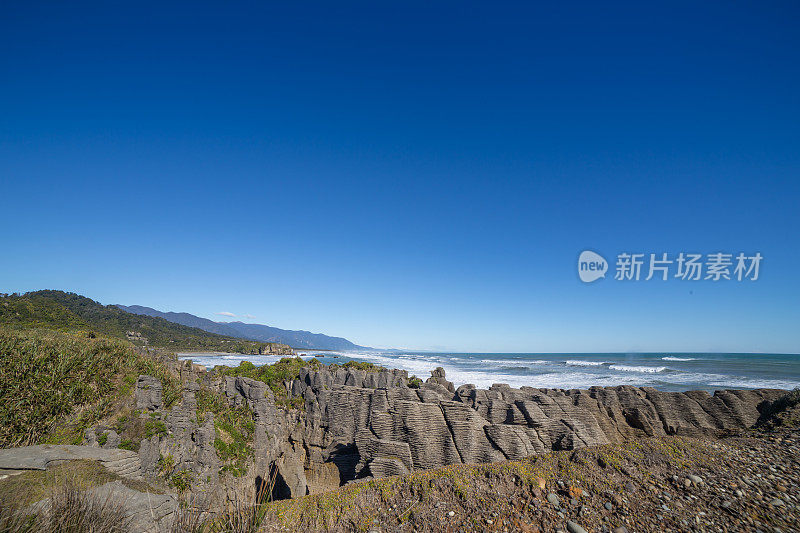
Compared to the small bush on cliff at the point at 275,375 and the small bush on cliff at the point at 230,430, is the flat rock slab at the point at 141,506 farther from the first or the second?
the small bush on cliff at the point at 275,375

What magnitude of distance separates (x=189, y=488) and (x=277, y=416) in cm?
389

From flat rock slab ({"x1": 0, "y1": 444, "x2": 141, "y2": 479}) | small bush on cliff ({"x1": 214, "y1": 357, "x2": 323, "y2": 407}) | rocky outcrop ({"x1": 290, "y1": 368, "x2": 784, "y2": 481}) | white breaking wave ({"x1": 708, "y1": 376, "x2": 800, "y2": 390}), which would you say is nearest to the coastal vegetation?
small bush on cliff ({"x1": 214, "y1": 357, "x2": 323, "y2": 407})

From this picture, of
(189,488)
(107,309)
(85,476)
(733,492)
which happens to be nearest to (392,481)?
(85,476)

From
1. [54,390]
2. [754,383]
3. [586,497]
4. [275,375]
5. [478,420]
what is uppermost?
[478,420]

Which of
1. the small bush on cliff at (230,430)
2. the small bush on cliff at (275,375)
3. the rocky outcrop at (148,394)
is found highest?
the rocky outcrop at (148,394)

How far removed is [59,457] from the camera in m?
4.55

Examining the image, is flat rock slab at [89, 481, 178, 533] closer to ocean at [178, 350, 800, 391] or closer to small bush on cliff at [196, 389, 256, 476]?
small bush on cliff at [196, 389, 256, 476]

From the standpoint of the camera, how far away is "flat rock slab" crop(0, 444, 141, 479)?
4250mm

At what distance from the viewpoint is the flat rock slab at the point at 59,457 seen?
425 cm

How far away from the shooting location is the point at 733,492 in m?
4.46

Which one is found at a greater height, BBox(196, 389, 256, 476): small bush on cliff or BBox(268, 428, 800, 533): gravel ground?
BBox(268, 428, 800, 533): gravel ground

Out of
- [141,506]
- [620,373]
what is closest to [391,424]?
[141,506]

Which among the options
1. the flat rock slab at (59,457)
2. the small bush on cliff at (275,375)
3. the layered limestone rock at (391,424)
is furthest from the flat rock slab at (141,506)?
the small bush on cliff at (275,375)

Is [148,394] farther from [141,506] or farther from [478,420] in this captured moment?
[478,420]
